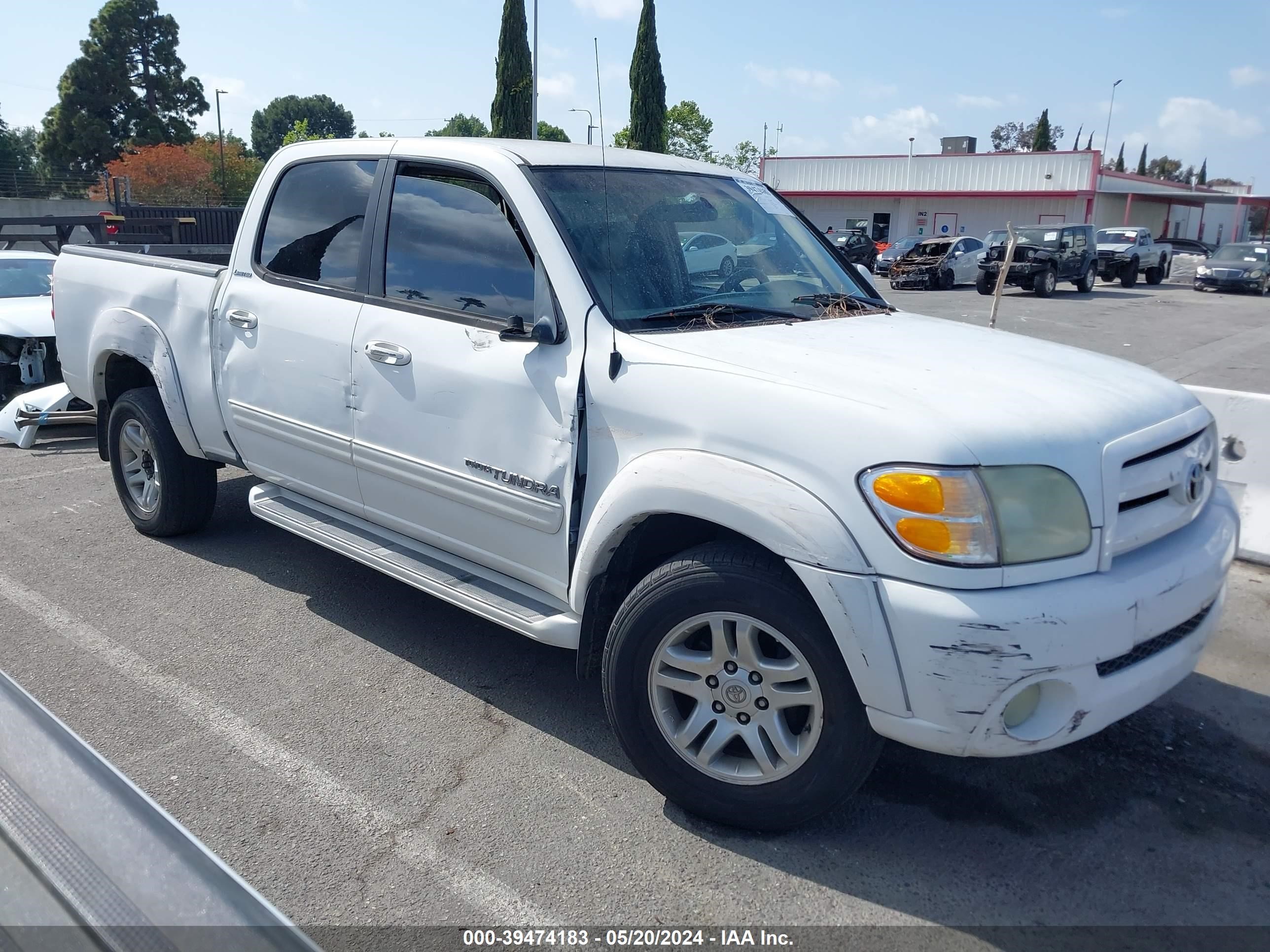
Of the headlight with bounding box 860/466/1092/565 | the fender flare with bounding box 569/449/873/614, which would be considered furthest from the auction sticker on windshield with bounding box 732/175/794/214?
the headlight with bounding box 860/466/1092/565

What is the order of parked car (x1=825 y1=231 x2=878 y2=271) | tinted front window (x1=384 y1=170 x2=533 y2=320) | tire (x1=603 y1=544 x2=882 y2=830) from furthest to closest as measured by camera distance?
parked car (x1=825 y1=231 x2=878 y2=271)
tinted front window (x1=384 y1=170 x2=533 y2=320)
tire (x1=603 y1=544 x2=882 y2=830)

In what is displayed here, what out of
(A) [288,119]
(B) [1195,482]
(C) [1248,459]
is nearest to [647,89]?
(C) [1248,459]

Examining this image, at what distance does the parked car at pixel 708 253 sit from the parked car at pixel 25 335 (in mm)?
7192

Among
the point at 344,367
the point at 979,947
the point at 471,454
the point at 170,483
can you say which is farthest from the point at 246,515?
the point at 979,947

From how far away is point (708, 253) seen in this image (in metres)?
3.75

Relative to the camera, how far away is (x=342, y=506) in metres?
4.25

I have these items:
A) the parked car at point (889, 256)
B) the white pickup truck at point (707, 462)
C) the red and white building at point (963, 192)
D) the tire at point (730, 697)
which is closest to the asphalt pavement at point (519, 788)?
the tire at point (730, 697)

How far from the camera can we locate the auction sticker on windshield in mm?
4266

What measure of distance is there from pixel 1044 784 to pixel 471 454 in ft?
7.18

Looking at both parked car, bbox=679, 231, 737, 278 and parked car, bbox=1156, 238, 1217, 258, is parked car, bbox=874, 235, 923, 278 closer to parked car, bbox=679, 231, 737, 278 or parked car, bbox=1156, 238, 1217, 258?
parked car, bbox=1156, 238, 1217, 258

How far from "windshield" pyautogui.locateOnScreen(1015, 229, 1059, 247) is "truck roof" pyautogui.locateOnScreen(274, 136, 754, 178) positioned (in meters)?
24.3

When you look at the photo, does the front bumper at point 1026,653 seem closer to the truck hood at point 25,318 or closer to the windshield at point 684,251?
the windshield at point 684,251

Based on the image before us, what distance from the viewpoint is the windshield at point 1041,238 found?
85.9 ft

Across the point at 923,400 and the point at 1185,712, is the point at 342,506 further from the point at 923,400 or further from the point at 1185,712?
the point at 1185,712
